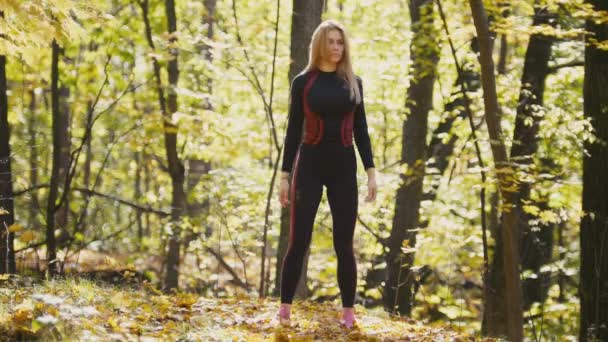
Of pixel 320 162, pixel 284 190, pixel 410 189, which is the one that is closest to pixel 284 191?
pixel 284 190

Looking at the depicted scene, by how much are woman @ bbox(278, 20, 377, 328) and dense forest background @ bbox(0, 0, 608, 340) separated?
73.5 inches

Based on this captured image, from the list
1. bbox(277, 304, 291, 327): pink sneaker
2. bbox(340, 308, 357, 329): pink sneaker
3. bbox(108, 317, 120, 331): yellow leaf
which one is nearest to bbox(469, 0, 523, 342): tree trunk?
bbox(340, 308, 357, 329): pink sneaker

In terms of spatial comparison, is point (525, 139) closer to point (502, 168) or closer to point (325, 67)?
point (502, 168)

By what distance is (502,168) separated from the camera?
6.86 metres

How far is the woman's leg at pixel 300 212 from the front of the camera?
494 cm

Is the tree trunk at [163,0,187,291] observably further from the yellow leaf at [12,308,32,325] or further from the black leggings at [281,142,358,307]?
the yellow leaf at [12,308,32,325]

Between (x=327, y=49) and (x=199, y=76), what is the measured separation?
330 inches

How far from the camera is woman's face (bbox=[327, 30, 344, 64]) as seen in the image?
4.93 metres

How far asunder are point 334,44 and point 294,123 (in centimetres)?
63

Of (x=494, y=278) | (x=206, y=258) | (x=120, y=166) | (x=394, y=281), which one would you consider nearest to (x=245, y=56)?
(x=394, y=281)

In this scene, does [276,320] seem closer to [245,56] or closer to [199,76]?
[245,56]

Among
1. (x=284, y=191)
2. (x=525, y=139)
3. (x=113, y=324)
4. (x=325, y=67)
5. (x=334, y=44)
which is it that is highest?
(x=334, y=44)

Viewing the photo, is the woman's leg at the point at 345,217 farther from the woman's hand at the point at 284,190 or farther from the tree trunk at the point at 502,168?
the tree trunk at the point at 502,168

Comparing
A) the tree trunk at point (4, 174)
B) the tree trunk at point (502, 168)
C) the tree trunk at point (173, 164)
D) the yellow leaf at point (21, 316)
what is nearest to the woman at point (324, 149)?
→ the yellow leaf at point (21, 316)
